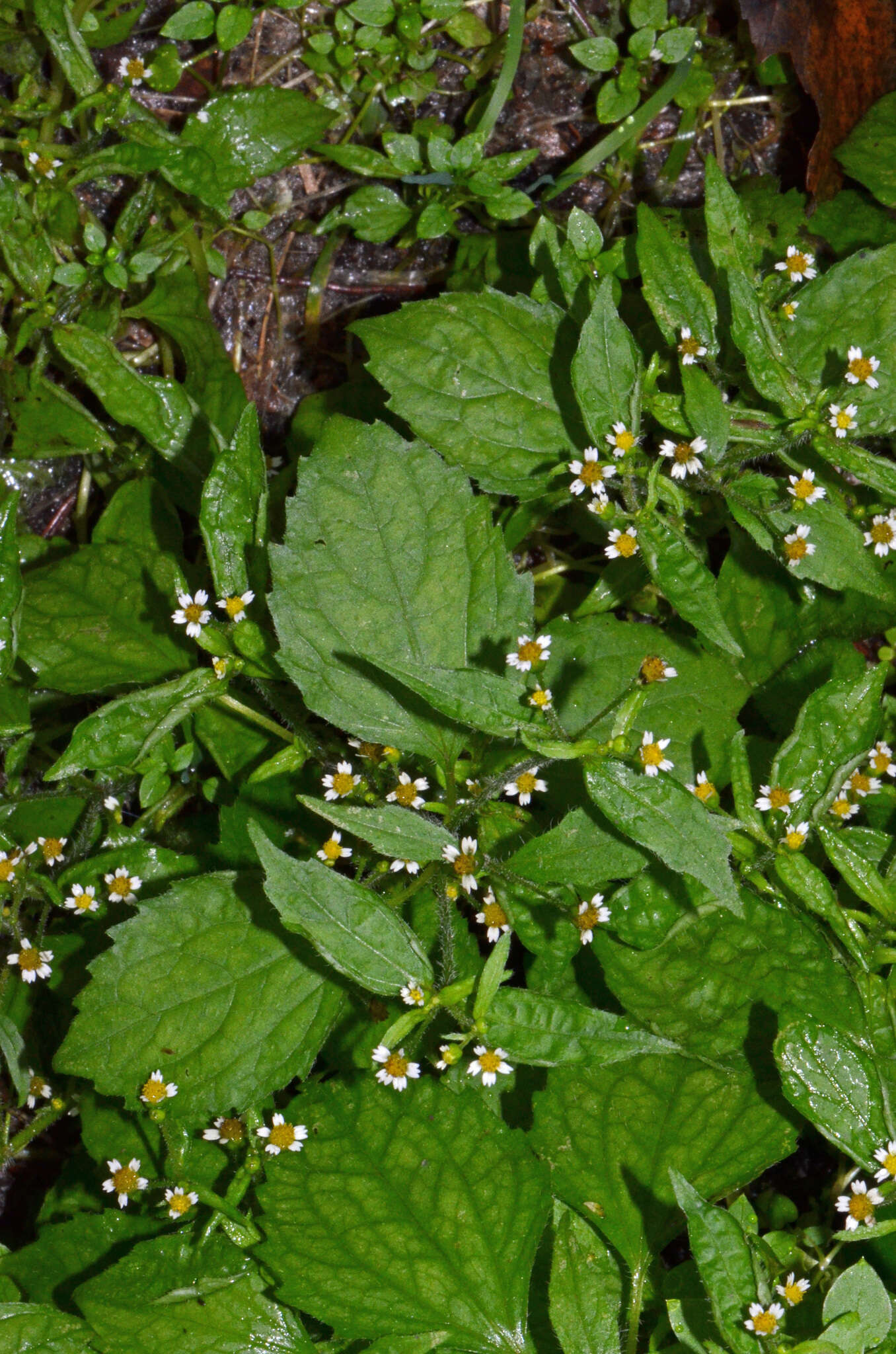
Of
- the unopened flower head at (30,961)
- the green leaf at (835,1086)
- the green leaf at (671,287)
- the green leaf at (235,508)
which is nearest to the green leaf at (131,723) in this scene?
the green leaf at (235,508)

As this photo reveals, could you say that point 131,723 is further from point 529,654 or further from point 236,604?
point 529,654

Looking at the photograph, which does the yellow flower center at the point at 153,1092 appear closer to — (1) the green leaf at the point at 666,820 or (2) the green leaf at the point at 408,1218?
(2) the green leaf at the point at 408,1218

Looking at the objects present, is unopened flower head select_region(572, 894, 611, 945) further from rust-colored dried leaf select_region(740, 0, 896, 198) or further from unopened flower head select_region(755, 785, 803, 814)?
rust-colored dried leaf select_region(740, 0, 896, 198)

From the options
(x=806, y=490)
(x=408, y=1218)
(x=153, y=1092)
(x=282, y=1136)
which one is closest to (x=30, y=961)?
(x=153, y=1092)

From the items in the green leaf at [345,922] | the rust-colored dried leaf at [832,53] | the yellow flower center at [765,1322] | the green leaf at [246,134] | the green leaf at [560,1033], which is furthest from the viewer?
the rust-colored dried leaf at [832,53]

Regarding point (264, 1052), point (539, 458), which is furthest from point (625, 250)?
point (264, 1052)

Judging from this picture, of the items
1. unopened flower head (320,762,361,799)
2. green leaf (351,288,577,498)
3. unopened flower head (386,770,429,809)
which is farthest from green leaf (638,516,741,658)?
unopened flower head (320,762,361,799)
